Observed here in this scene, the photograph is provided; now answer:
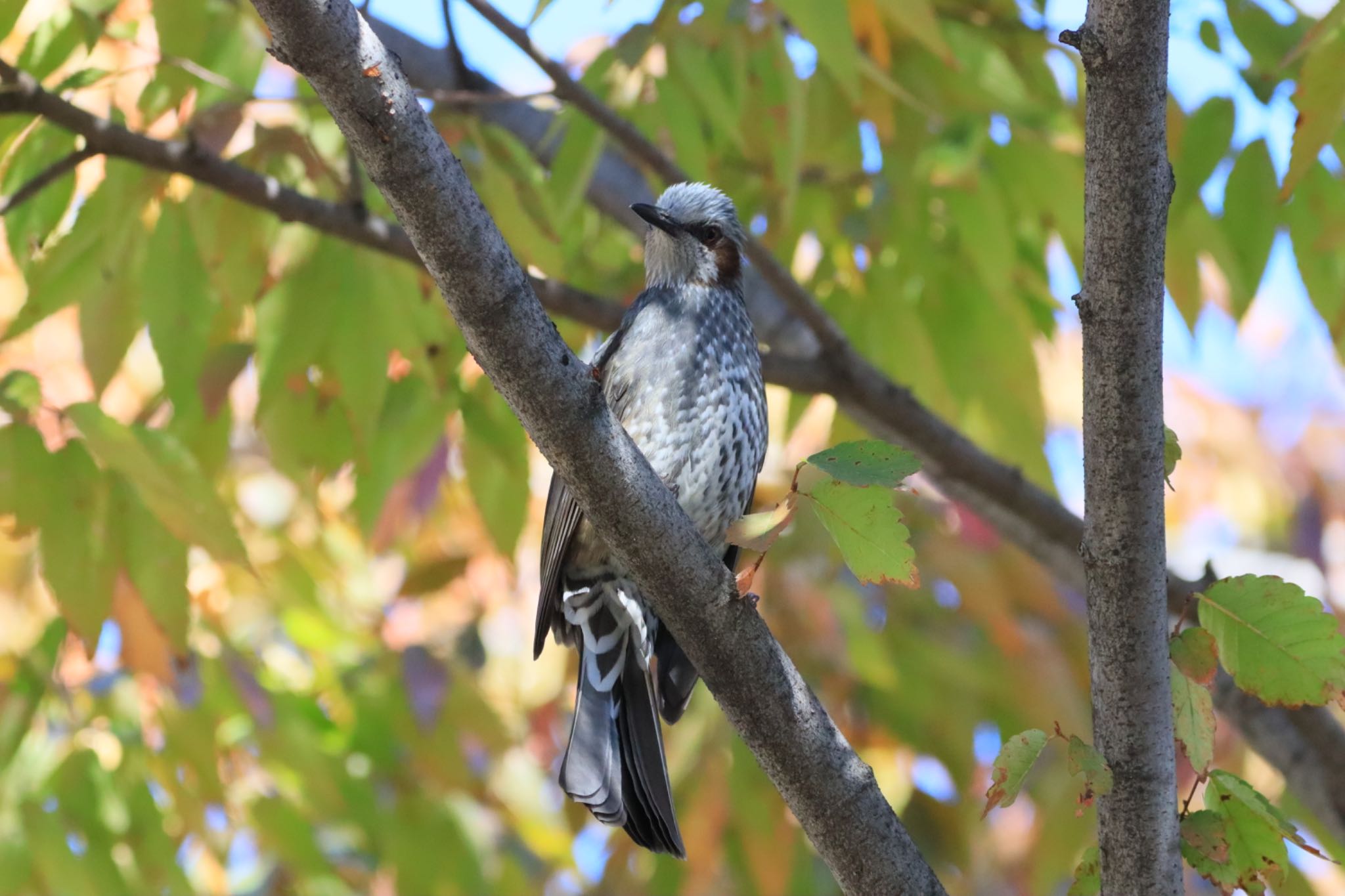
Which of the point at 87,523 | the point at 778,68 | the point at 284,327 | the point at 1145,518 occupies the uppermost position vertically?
the point at 778,68

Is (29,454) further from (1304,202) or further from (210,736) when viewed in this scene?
(1304,202)

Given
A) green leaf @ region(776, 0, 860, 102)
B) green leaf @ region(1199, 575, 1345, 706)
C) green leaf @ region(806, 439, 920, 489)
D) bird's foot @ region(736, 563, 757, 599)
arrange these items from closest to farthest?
green leaf @ region(806, 439, 920, 489) → green leaf @ region(1199, 575, 1345, 706) → bird's foot @ region(736, 563, 757, 599) → green leaf @ region(776, 0, 860, 102)

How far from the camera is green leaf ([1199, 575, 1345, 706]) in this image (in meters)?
1.54

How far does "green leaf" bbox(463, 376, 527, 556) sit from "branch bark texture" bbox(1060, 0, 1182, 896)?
1.28 metres

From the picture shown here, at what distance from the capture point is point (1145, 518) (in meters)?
1.61

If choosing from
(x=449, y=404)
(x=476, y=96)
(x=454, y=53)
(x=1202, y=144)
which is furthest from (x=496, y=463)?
(x=1202, y=144)

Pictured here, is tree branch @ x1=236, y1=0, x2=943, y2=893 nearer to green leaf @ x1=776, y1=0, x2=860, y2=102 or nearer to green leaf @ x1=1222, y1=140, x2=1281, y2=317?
green leaf @ x1=776, y1=0, x2=860, y2=102

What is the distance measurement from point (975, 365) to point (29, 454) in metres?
1.97

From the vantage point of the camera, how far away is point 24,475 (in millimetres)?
2168

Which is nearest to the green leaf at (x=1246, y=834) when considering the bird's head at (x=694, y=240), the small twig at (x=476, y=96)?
the small twig at (x=476, y=96)

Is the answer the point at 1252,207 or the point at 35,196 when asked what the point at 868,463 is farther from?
the point at 35,196

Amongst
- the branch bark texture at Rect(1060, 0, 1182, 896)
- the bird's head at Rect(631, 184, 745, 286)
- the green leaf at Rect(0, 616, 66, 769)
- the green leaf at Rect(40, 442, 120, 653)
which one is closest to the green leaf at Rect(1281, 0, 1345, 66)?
the branch bark texture at Rect(1060, 0, 1182, 896)

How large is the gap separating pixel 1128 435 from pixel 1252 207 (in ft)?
3.77

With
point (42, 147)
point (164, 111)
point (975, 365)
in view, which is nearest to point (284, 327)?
point (164, 111)
